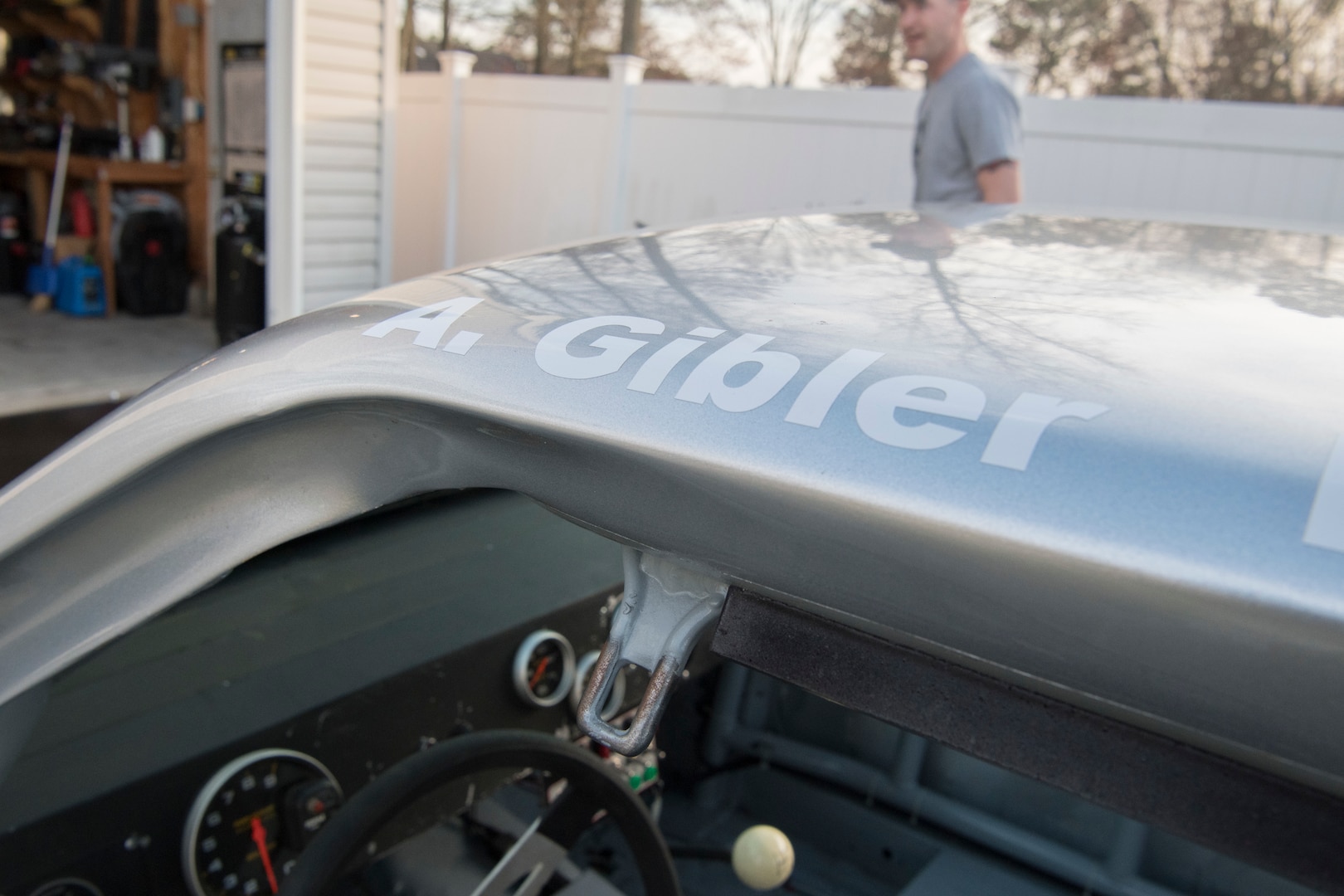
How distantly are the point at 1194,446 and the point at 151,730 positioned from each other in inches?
53.1

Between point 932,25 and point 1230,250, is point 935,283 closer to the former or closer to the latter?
point 1230,250

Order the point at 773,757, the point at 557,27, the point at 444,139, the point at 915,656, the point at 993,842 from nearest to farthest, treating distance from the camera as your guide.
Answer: the point at 915,656, the point at 993,842, the point at 773,757, the point at 444,139, the point at 557,27

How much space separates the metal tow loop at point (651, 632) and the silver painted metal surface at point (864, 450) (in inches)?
2.1

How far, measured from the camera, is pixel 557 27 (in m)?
12.8

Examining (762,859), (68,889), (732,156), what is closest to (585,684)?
(762,859)

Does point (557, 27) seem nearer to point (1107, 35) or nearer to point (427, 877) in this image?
point (1107, 35)

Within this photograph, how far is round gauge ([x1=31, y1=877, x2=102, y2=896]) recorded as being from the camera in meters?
1.18

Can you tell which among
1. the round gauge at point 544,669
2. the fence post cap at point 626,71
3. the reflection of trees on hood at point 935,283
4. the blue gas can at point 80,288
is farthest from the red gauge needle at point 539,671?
the blue gas can at point 80,288

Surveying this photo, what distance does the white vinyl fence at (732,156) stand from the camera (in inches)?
187

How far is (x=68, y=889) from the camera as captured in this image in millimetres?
1203

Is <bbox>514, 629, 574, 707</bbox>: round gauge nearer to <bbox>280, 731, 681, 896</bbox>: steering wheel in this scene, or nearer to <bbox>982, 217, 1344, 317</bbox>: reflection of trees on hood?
<bbox>280, 731, 681, 896</bbox>: steering wheel

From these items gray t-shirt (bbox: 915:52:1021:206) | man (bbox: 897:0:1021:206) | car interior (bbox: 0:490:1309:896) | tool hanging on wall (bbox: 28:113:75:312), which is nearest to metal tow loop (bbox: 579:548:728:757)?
car interior (bbox: 0:490:1309:896)

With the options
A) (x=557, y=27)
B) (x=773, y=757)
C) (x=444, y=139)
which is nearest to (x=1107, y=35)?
(x=557, y=27)

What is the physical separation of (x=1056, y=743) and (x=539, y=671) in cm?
135
